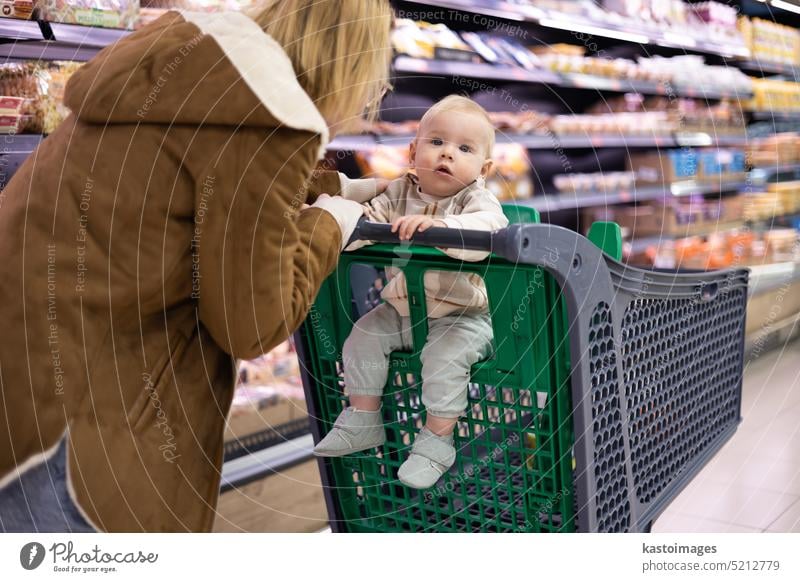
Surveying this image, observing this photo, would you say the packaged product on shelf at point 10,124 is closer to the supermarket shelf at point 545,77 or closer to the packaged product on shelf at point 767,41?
the supermarket shelf at point 545,77

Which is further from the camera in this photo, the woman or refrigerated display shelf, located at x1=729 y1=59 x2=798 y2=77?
refrigerated display shelf, located at x1=729 y1=59 x2=798 y2=77

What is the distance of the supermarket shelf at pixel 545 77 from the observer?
2.39 metres

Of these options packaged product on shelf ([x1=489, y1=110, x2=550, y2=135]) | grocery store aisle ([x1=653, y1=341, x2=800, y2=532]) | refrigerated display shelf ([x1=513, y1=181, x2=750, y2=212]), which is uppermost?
packaged product on shelf ([x1=489, y1=110, x2=550, y2=135])

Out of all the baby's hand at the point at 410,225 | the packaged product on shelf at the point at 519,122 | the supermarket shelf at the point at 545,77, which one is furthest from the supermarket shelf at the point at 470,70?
the baby's hand at the point at 410,225

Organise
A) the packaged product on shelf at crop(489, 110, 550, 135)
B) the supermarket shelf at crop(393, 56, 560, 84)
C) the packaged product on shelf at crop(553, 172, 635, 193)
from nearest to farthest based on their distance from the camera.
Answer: the supermarket shelf at crop(393, 56, 560, 84), the packaged product on shelf at crop(489, 110, 550, 135), the packaged product on shelf at crop(553, 172, 635, 193)

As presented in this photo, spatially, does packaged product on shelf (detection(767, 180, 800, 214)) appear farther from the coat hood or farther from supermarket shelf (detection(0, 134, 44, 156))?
the coat hood

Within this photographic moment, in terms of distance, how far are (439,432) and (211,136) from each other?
1.72ft

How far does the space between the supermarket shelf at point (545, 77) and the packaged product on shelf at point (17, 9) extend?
1021 millimetres

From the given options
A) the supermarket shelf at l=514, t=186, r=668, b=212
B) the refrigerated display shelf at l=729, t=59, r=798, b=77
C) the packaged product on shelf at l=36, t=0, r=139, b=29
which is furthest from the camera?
the refrigerated display shelf at l=729, t=59, r=798, b=77

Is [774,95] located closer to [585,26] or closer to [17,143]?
[585,26]

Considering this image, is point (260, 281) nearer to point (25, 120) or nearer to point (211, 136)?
point (211, 136)

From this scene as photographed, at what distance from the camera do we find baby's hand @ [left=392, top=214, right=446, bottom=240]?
108 centimetres

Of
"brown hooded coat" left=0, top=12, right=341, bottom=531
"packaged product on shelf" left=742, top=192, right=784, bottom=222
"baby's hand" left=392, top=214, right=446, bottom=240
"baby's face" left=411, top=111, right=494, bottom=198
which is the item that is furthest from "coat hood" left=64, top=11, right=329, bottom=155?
"packaged product on shelf" left=742, top=192, right=784, bottom=222
